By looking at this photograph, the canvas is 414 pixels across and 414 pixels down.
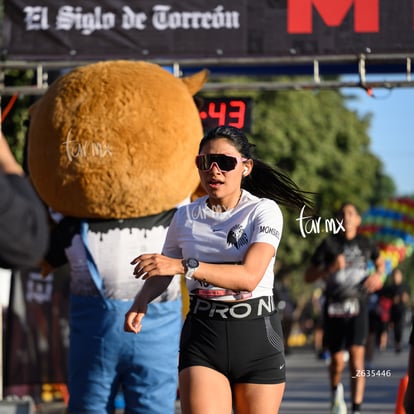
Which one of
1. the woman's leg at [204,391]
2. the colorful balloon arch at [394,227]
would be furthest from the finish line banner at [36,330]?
the colorful balloon arch at [394,227]

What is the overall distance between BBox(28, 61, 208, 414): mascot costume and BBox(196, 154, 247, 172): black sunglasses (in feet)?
4.59

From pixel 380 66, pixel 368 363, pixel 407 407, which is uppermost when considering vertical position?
pixel 380 66

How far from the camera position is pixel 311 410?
36.9ft

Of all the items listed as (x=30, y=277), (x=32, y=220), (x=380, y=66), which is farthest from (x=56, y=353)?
(x=32, y=220)

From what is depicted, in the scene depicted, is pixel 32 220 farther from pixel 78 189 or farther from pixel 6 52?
pixel 6 52

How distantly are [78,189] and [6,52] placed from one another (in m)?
3.76

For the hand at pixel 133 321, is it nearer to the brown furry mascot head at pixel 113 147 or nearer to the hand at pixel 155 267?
the hand at pixel 155 267

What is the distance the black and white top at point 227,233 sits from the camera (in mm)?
5074

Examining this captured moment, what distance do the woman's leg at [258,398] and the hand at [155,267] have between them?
790 mm

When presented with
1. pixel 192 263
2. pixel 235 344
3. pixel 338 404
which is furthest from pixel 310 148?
pixel 192 263

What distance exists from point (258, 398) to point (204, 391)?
26 cm

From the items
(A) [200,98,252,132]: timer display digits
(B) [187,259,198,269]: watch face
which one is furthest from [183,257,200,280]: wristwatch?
(A) [200,98,252,132]: timer display digits
